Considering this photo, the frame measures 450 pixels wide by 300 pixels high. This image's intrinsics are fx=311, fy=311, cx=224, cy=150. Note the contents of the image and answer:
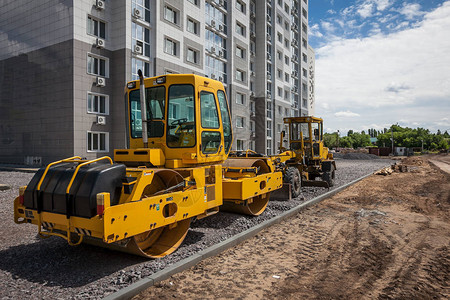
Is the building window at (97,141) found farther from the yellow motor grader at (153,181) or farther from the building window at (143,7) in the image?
the yellow motor grader at (153,181)

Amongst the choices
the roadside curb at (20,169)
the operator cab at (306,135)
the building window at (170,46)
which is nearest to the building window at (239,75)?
the building window at (170,46)

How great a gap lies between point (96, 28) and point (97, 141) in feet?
26.0

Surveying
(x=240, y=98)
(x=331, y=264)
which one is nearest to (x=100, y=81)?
(x=240, y=98)

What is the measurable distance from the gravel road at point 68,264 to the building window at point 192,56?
73.2 ft

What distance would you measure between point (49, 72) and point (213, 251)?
844 inches

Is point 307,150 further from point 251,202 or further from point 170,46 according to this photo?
point 170,46

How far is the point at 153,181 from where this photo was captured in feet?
17.9

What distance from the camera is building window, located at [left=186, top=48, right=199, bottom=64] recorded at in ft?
88.5

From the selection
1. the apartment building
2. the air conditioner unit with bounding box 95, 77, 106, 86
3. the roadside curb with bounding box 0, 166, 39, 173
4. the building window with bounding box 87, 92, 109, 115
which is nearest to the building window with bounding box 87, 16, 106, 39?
the apartment building

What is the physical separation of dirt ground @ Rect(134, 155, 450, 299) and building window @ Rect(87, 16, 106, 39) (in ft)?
65.5

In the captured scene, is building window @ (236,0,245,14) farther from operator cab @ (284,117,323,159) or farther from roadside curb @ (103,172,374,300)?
roadside curb @ (103,172,374,300)

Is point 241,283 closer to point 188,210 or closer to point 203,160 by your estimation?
point 188,210

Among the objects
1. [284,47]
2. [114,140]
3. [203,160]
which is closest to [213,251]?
[203,160]

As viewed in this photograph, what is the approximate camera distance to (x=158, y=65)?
23344 mm
